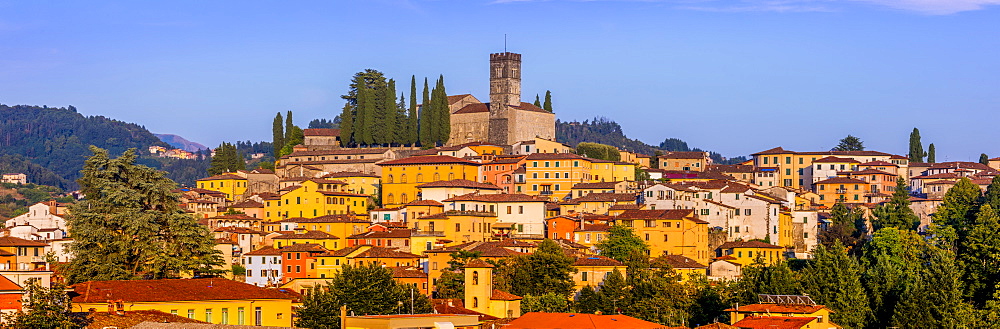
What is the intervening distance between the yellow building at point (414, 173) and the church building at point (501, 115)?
13.0 m

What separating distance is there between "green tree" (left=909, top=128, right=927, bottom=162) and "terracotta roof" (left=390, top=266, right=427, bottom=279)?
54.9 m

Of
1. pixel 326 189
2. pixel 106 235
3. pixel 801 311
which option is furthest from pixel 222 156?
pixel 801 311

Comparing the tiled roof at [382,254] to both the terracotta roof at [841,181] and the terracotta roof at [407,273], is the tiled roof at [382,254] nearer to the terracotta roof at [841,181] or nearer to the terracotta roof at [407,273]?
the terracotta roof at [407,273]

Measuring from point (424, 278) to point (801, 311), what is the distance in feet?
75.4

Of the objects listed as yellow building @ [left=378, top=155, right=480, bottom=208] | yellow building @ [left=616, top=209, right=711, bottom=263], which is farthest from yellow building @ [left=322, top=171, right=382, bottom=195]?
yellow building @ [left=616, top=209, right=711, bottom=263]

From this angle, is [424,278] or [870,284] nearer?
[870,284]

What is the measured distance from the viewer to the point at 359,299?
1828 inches

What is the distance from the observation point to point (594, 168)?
8688 centimetres

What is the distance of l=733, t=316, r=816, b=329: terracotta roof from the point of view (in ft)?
120

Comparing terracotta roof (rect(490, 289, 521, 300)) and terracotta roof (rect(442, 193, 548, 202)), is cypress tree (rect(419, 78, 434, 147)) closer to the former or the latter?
terracotta roof (rect(442, 193, 548, 202))

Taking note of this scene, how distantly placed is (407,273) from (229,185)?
3816 centimetres

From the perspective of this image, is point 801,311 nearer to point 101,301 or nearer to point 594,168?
point 101,301

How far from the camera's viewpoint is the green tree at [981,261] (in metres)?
52.5

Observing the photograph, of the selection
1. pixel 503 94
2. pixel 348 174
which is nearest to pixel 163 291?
pixel 348 174
